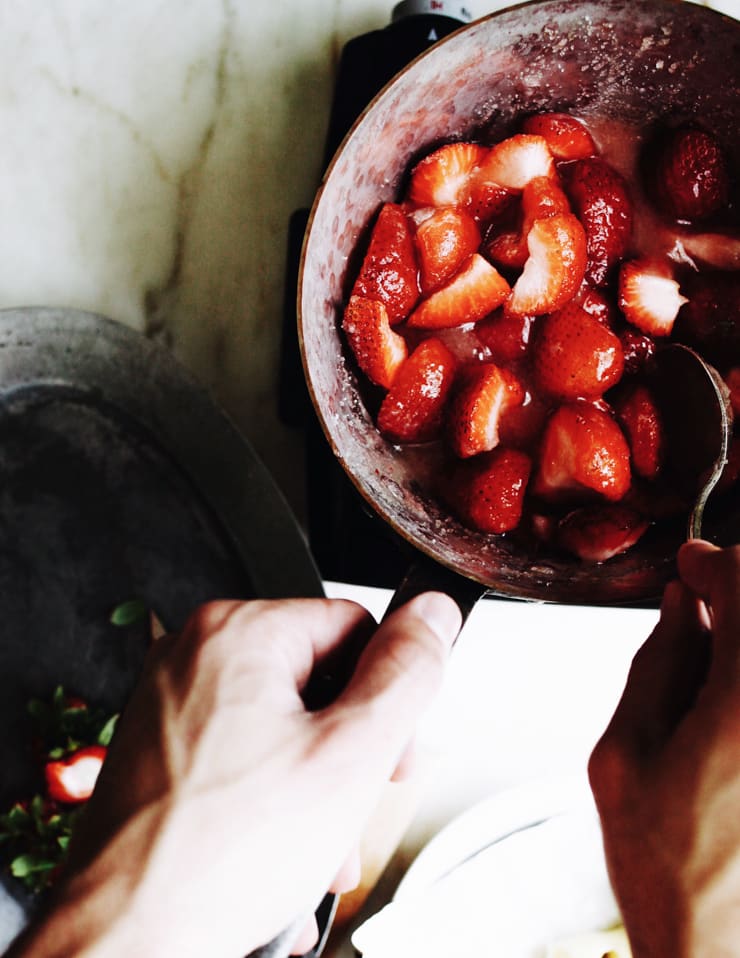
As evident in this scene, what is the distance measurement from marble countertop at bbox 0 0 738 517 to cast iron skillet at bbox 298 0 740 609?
0.22 m

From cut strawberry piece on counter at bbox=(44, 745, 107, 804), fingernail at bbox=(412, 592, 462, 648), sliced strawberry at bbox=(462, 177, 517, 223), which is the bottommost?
cut strawberry piece on counter at bbox=(44, 745, 107, 804)

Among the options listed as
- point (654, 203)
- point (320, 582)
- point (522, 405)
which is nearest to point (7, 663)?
point (320, 582)

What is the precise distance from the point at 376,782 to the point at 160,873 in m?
0.14

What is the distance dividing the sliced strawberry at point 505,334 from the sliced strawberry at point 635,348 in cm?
9

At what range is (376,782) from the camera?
0.52 meters

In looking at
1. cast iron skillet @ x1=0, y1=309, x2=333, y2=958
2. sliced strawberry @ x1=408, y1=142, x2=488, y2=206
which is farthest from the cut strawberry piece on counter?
sliced strawberry @ x1=408, y1=142, x2=488, y2=206

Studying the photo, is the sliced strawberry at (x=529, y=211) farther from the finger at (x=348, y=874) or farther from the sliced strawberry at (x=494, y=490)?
the finger at (x=348, y=874)

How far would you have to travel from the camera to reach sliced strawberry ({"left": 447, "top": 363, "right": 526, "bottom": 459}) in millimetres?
698

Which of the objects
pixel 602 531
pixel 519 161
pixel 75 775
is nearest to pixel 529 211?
pixel 519 161

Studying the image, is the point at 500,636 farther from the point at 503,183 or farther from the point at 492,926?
the point at 503,183

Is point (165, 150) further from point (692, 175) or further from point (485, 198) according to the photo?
point (692, 175)

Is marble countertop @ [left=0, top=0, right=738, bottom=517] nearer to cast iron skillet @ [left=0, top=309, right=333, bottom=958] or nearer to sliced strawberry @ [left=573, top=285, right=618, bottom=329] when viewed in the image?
cast iron skillet @ [left=0, top=309, right=333, bottom=958]

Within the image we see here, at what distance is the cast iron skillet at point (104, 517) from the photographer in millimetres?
851

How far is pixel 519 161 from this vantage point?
0.73 metres
